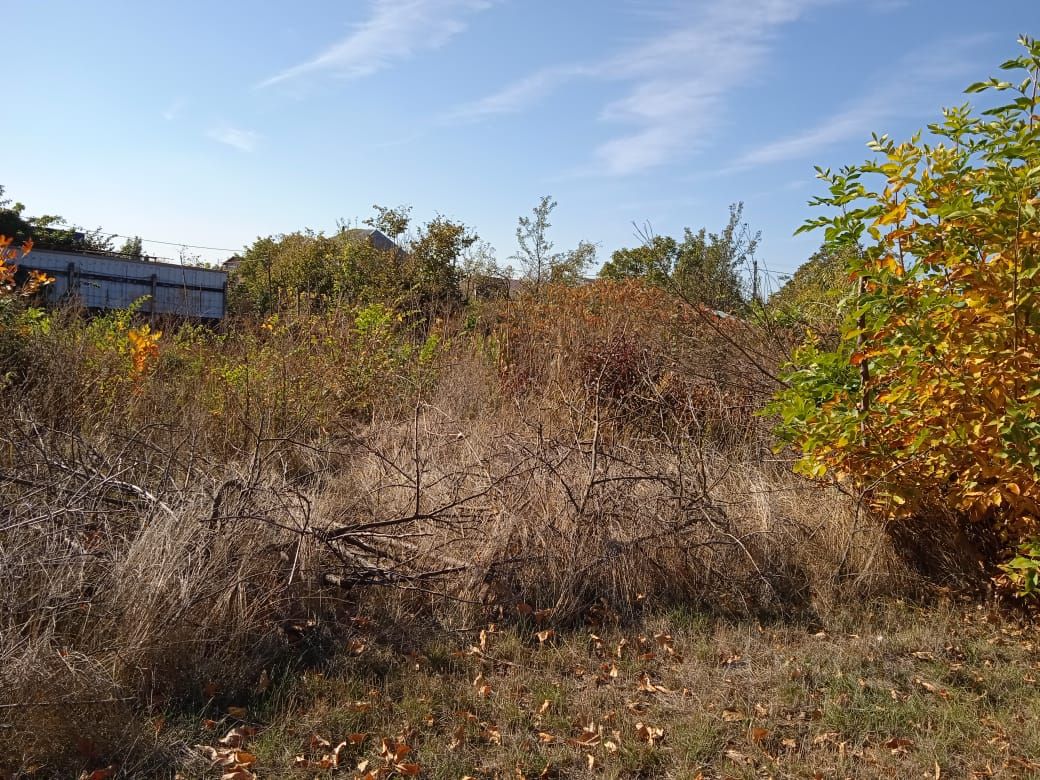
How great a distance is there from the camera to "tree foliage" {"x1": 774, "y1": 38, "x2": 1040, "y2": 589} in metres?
3.96

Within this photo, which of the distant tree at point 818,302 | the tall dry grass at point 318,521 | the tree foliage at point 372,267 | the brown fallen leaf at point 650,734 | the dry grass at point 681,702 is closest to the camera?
the dry grass at point 681,702

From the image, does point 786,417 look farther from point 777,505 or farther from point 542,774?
point 542,774

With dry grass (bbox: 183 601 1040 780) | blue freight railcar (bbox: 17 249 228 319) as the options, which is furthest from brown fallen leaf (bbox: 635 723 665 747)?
blue freight railcar (bbox: 17 249 228 319)

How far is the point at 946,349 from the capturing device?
13.7 ft

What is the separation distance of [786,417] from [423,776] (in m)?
2.75

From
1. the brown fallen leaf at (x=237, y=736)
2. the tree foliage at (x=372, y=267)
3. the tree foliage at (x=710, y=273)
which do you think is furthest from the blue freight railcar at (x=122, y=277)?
the brown fallen leaf at (x=237, y=736)

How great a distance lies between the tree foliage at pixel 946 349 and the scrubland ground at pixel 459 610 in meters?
0.61

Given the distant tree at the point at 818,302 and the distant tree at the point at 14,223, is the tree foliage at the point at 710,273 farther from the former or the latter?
the distant tree at the point at 14,223

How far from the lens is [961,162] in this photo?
4281 mm

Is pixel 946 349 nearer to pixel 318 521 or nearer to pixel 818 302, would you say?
pixel 818 302

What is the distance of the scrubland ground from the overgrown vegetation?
0.7 inches

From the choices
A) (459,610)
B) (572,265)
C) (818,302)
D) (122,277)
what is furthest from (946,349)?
(122,277)

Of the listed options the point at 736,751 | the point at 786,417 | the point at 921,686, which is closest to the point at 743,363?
the point at 786,417

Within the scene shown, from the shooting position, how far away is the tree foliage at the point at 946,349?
396 cm
